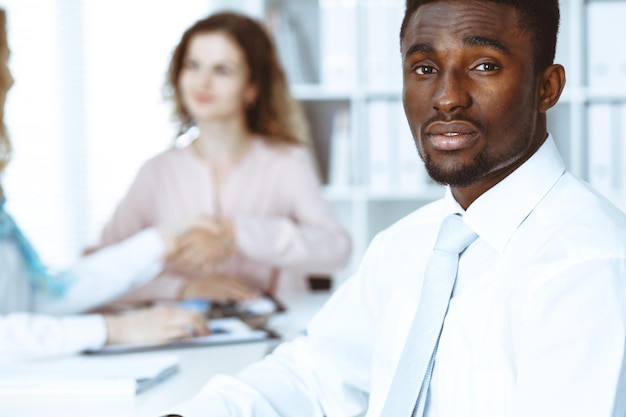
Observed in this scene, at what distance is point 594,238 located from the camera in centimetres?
82

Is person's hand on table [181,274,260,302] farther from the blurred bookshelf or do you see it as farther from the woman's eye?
the blurred bookshelf

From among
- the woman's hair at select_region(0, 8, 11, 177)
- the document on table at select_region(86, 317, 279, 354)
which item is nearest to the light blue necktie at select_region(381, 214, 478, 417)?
the document on table at select_region(86, 317, 279, 354)

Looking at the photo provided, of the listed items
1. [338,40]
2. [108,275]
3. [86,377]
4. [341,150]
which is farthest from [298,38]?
[86,377]

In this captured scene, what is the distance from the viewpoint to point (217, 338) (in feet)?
4.80

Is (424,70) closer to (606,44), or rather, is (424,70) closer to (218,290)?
(218,290)

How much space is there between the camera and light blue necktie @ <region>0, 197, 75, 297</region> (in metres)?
1.55

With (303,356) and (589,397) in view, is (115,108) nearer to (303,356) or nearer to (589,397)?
(303,356)

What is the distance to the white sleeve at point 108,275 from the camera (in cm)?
169

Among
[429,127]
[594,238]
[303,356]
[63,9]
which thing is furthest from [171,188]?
[594,238]

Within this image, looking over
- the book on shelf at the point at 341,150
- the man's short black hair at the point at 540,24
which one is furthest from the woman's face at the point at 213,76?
the man's short black hair at the point at 540,24

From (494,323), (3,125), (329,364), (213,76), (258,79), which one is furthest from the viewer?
(258,79)

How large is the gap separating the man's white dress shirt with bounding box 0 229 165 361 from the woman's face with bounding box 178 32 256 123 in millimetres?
614

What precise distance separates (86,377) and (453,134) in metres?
0.66

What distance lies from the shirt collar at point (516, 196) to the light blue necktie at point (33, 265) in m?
0.96
